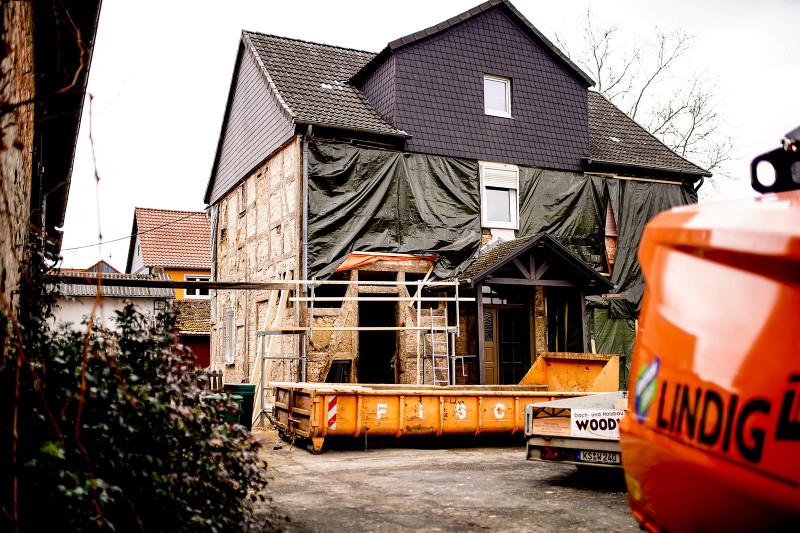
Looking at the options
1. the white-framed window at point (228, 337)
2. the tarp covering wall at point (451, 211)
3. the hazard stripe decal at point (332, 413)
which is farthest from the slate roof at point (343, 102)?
the white-framed window at point (228, 337)

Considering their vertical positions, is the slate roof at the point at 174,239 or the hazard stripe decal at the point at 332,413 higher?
the slate roof at the point at 174,239

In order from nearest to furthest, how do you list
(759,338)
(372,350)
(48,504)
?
(759,338)
(48,504)
(372,350)

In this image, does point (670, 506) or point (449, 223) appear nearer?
point (670, 506)

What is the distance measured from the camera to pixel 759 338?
2465 millimetres

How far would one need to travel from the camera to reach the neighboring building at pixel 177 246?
4303 cm

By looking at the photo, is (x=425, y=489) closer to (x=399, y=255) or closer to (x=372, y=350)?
(x=399, y=255)

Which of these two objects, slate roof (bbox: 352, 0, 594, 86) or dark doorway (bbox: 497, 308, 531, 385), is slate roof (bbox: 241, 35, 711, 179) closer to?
slate roof (bbox: 352, 0, 594, 86)

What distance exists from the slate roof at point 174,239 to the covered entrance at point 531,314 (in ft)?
90.6

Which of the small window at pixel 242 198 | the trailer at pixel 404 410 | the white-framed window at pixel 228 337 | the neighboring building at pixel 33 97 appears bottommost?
the trailer at pixel 404 410

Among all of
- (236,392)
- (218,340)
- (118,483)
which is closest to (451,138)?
(236,392)

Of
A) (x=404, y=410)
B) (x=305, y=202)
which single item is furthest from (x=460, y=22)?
(x=404, y=410)

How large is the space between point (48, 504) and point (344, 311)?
1347 centimetres

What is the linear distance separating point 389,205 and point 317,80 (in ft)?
14.2

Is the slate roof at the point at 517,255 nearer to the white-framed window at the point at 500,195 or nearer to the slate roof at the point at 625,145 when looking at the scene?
the white-framed window at the point at 500,195
